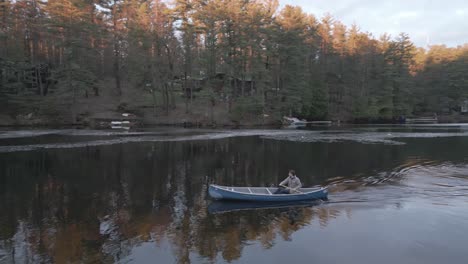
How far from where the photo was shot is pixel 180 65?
6369 centimetres

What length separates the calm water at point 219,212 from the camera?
10766mm

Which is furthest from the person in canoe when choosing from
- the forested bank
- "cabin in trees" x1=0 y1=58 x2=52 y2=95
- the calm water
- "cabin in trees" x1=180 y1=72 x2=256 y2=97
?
"cabin in trees" x1=0 y1=58 x2=52 y2=95

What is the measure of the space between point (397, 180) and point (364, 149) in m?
13.2

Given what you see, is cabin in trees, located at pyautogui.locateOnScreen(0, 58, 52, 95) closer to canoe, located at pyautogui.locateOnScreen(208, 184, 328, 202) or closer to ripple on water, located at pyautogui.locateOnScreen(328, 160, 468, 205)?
canoe, located at pyautogui.locateOnScreen(208, 184, 328, 202)

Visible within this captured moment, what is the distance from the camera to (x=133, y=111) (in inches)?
2511

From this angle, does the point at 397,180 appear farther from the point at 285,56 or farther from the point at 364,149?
the point at 285,56

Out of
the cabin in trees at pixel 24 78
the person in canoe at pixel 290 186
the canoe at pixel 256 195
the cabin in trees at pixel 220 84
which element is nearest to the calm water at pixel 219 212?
the canoe at pixel 256 195

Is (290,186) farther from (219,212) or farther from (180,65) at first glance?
(180,65)

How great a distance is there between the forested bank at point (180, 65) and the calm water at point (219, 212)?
34.3 metres

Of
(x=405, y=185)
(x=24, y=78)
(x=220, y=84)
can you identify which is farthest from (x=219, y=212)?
(x=220, y=84)

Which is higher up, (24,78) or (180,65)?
(180,65)

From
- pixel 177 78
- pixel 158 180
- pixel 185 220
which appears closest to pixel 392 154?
pixel 158 180

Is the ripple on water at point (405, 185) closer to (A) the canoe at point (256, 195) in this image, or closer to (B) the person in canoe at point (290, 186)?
(A) the canoe at point (256, 195)

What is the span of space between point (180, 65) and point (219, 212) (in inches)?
2053
